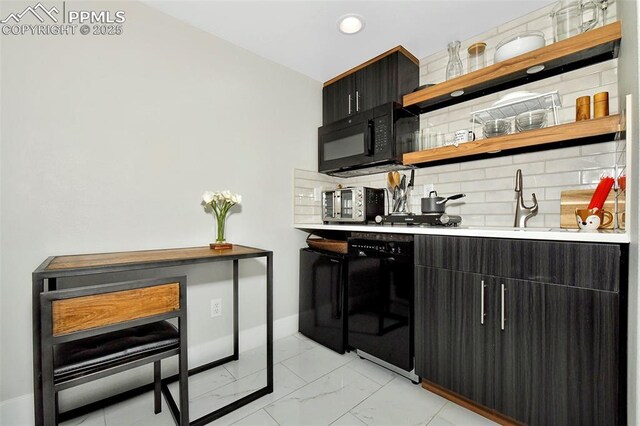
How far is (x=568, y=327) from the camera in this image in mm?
1143

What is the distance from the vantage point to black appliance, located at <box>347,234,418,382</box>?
1.68m

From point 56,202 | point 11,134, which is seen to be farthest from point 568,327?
point 11,134

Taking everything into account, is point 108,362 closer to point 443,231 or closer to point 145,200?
point 145,200

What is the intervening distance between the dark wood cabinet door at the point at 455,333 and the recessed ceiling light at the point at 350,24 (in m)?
1.64

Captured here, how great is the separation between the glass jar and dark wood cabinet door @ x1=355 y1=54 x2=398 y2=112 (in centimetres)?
52

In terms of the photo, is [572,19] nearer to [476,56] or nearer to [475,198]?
[476,56]

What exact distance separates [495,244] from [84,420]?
7.31ft

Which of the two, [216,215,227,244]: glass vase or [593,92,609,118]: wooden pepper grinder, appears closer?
[593,92,609,118]: wooden pepper grinder

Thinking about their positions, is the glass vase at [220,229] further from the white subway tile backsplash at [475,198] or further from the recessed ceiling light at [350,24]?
the white subway tile backsplash at [475,198]

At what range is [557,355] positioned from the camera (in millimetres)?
1165

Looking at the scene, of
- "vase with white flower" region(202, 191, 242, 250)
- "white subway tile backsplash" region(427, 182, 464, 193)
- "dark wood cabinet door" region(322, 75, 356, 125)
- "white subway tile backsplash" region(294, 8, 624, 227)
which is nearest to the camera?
"white subway tile backsplash" region(294, 8, 624, 227)

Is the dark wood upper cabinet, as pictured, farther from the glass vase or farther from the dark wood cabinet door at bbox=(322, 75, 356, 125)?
the glass vase

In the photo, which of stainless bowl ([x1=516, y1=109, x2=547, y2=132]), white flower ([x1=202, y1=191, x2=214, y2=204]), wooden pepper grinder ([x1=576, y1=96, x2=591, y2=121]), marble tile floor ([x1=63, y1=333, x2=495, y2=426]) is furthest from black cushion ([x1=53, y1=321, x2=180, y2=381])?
wooden pepper grinder ([x1=576, y1=96, x2=591, y2=121])

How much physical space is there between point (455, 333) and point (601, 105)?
1.40 metres
